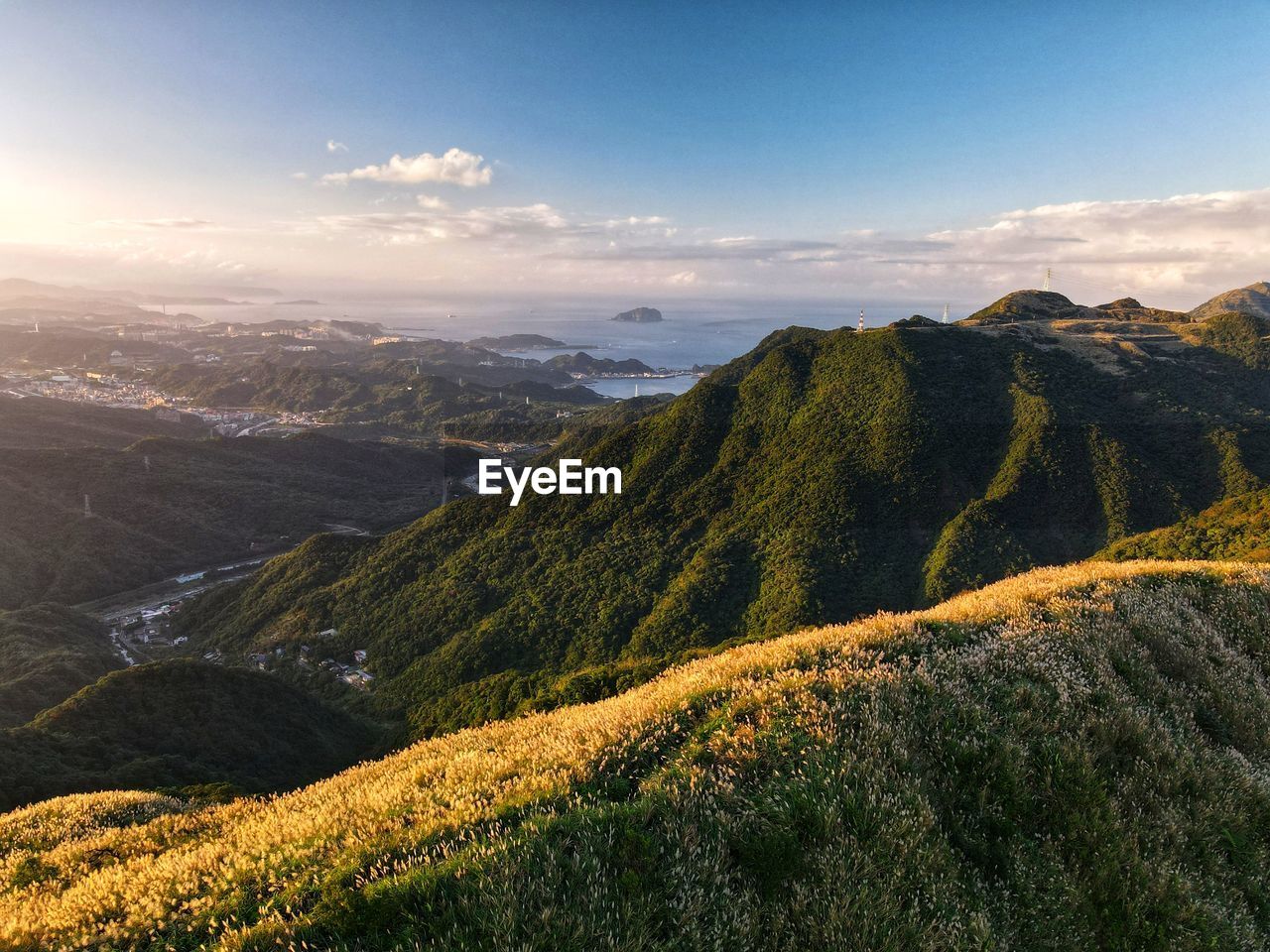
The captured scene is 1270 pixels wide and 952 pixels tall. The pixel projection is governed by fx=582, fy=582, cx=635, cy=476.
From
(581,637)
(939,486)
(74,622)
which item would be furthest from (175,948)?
(74,622)

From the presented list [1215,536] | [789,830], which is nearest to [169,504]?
[789,830]

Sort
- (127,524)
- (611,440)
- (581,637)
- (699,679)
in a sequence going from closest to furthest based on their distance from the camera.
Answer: (699,679), (581,637), (611,440), (127,524)

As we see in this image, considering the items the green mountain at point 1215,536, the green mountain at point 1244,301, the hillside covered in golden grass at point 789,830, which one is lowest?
the green mountain at point 1215,536

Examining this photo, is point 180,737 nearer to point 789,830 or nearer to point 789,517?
point 789,830

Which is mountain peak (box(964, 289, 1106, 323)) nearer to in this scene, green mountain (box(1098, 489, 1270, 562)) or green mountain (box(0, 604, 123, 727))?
green mountain (box(1098, 489, 1270, 562))

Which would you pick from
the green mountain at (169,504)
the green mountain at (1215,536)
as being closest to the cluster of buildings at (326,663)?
the green mountain at (169,504)

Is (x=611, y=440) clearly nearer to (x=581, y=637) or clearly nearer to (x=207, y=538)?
(x=581, y=637)

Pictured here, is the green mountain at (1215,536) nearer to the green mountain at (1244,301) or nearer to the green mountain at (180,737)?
the green mountain at (180,737)
